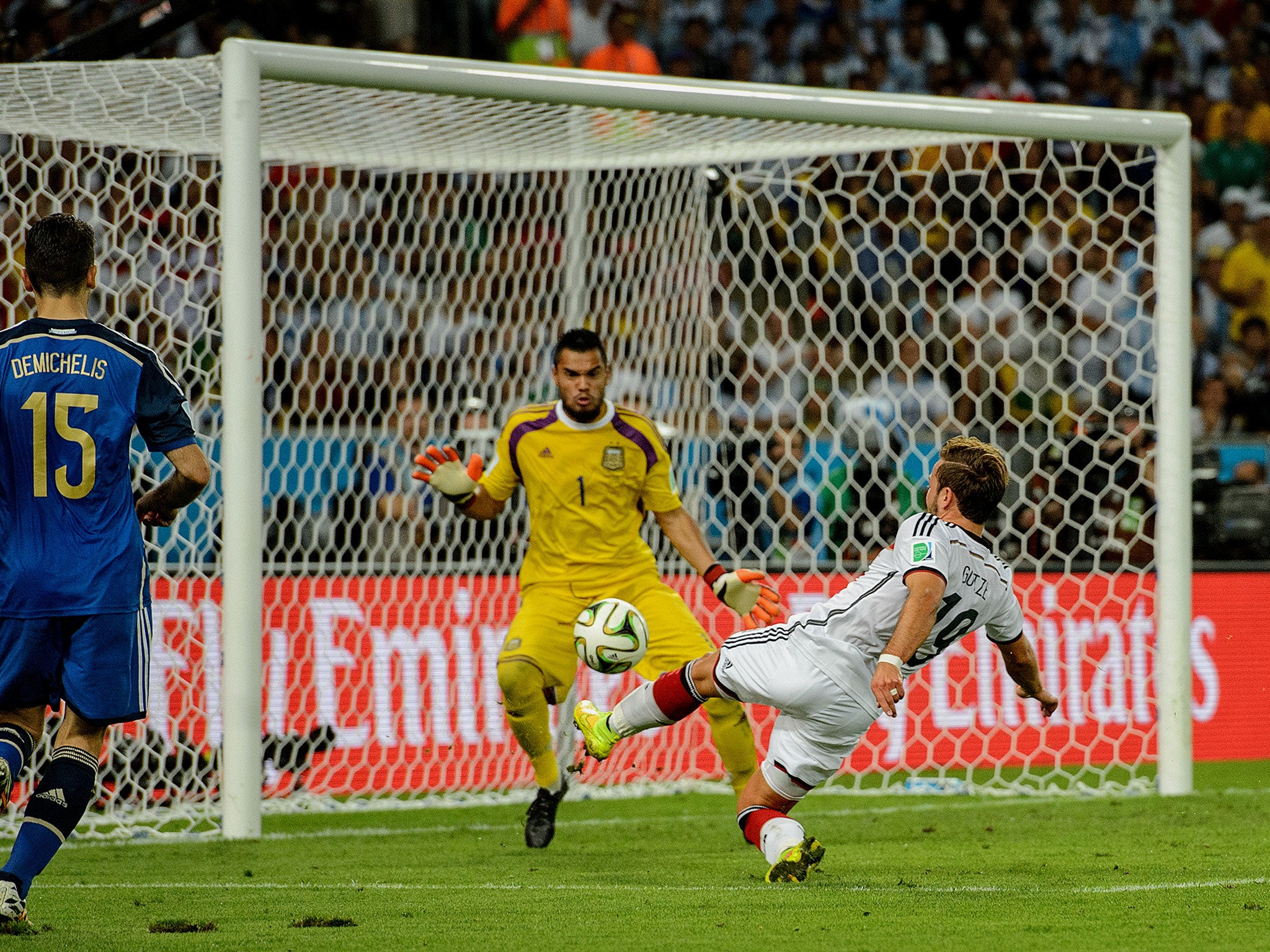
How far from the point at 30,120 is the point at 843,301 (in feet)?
15.9

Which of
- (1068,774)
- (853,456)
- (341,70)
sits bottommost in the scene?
(1068,774)

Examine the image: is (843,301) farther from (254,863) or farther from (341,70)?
(254,863)

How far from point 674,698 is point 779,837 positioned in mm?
581

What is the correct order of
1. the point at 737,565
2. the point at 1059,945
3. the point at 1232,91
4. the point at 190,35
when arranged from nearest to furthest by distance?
the point at 1059,945 → the point at 737,565 → the point at 190,35 → the point at 1232,91

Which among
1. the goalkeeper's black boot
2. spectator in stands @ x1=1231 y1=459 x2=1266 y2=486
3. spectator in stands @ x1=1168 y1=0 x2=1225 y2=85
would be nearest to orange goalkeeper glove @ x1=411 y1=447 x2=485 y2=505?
the goalkeeper's black boot

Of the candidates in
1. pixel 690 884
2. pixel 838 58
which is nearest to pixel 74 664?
pixel 690 884

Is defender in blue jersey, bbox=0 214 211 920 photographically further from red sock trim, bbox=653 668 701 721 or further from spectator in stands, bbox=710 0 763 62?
spectator in stands, bbox=710 0 763 62

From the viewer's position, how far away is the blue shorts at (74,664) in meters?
4.32

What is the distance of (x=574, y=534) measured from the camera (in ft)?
21.7

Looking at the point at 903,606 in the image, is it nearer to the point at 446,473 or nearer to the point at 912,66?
the point at 446,473

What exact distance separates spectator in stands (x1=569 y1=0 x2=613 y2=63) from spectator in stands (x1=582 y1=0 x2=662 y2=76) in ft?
2.09

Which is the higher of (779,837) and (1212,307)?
(1212,307)

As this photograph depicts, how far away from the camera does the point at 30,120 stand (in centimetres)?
714

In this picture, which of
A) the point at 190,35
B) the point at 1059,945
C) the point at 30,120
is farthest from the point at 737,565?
the point at 190,35
